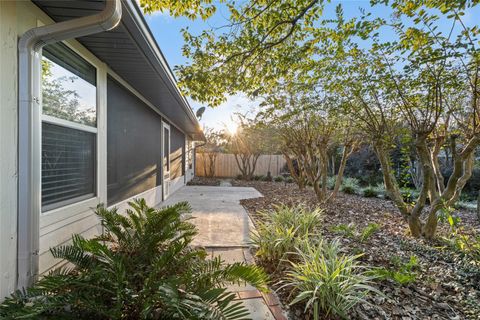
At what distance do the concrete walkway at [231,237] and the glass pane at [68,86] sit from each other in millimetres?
2194

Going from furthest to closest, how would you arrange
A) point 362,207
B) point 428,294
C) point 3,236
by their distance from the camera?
point 362,207
point 428,294
point 3,236

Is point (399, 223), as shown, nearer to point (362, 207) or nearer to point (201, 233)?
point (362, 207)

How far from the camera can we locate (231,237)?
3594 mm

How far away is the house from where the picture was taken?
172 cm

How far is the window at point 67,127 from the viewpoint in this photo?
2.15 metres

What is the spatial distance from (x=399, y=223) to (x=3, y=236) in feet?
18.9

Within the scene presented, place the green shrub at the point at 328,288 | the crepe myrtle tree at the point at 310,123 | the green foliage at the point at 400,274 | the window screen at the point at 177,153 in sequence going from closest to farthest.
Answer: the green shrub at the point at 328,288 → the green foliage at the point at 400,274 → the crepe myrtle tree at the point at 310,123 → the window screen at the point at 177,153

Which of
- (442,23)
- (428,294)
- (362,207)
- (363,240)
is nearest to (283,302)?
(428,294)

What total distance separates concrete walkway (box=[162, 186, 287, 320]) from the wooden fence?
24.4 feet

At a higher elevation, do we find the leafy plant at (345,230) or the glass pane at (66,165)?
the glass pane at (66,165)

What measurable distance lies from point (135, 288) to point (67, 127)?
71.7 inches

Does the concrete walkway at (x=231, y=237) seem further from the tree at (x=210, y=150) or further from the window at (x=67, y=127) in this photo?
the tree at (x=210, y=150)

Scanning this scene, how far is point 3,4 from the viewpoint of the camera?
1.66 m

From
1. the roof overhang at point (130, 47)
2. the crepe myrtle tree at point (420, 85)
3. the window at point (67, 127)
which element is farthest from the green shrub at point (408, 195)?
the window at point (67, 127)
